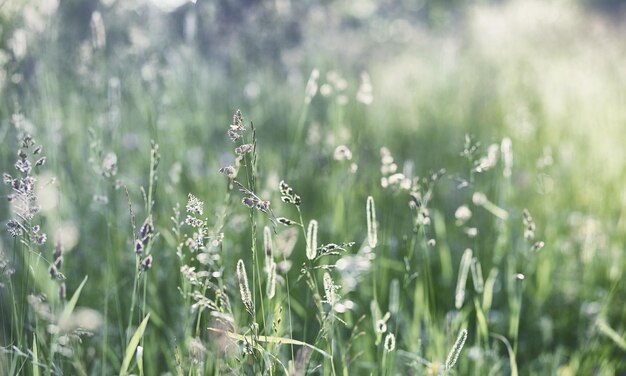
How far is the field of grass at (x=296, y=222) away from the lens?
1.01 metres

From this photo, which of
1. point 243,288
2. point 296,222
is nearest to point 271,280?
point 243,288

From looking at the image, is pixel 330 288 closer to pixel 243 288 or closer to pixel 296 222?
pixel 243 288

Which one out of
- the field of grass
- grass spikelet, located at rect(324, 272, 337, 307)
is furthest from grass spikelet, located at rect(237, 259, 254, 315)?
grass spikelet, located at rect(324, 272, 337, 307)

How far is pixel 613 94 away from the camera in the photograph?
3.91 meters

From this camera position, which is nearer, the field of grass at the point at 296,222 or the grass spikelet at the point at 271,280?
the grass spikelet at the point at 271,280

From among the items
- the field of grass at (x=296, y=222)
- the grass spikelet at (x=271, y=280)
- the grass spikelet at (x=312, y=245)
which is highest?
the grass spikelet at (x=312, y=245)

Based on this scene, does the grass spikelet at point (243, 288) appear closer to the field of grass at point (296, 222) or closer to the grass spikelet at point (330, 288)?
the field of grass at point (296, 222)

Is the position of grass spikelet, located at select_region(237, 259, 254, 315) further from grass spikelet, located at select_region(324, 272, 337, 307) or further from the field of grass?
grass spikelet, located at select_region(324, 272, 337, 307)

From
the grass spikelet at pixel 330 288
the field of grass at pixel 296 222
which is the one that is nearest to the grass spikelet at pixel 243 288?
the field of grass at pixel 296 222

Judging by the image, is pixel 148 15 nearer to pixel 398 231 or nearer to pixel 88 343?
pixel 398 231

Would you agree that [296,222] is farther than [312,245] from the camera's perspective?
Yes

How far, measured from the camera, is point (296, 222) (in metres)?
1.12

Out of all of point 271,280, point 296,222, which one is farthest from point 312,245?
point 296,222

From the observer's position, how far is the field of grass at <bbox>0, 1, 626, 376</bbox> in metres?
1.01
